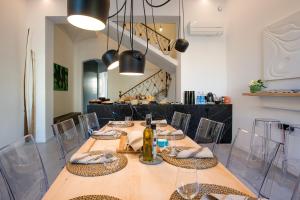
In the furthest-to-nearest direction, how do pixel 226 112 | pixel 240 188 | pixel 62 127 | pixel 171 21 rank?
pixel 171 21, pixel 226 112, pixel 62 127, pixel 240 188

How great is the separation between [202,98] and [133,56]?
9.47 ft

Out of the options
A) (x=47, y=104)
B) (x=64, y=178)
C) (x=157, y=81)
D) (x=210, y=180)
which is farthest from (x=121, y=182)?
(x=157, y=81)

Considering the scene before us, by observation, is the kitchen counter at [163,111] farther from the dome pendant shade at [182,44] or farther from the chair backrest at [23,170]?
the chair backrest at [23,170]

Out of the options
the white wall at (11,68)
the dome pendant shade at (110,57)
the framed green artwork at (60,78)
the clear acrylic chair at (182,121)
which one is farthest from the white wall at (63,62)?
the clear acrylic chair at (182,121)

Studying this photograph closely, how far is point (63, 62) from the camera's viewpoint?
7332mm

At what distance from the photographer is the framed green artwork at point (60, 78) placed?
21.5 ft

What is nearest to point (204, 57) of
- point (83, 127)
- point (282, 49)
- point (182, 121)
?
point (282, 49)

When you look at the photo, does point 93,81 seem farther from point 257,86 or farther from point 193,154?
point 193,154

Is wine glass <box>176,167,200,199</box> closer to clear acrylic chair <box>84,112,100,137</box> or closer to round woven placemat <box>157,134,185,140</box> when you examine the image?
round woven placemat <box>157,134,185,140</box>

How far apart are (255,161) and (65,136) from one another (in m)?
1.67

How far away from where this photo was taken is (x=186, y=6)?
5.00 metres

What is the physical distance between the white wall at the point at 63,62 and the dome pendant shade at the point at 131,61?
4821mm

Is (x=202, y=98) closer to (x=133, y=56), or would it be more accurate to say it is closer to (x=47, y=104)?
(x=133, y=56)

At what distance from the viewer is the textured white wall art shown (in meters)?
3.01
